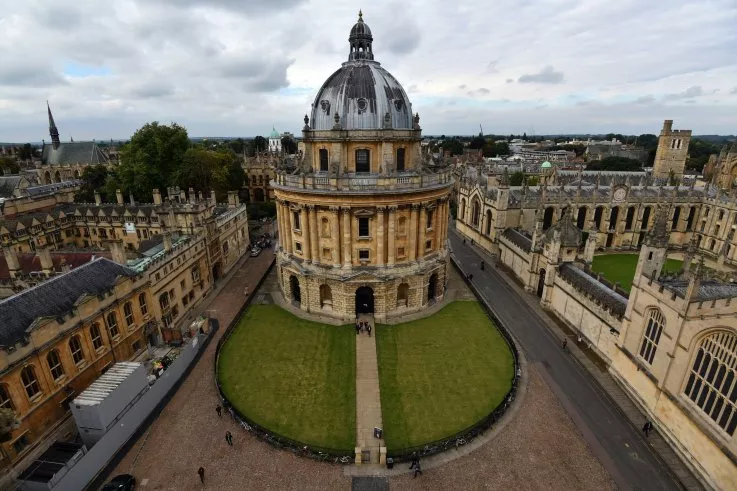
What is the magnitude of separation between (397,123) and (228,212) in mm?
26961

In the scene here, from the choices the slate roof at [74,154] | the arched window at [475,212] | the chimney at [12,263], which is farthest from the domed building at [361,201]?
the slate roof at [74,154]

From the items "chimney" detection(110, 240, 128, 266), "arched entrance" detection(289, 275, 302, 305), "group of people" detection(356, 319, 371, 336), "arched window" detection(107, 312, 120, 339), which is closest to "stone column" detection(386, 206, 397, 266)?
"group of people" detection(356, 319, 371, 336)

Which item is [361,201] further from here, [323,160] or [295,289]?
[295,289]

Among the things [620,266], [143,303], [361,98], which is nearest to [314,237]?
[361,98]

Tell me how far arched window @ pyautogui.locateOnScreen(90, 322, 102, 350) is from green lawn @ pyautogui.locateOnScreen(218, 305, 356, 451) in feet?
27.5

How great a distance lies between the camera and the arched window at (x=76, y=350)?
23.7 meters

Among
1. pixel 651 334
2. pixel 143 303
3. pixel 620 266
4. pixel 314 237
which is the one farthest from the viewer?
pixel 620 266

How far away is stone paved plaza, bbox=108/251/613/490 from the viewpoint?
65.8ft

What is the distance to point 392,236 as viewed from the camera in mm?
35250

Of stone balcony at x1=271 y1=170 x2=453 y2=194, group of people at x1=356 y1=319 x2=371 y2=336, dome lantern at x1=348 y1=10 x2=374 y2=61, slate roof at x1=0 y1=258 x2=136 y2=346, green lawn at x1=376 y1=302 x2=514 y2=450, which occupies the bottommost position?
green lawn at x1=376 y1=302 x2=514 y2=450

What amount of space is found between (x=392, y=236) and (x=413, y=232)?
90.4 inches

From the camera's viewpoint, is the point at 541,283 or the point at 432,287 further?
the point at 541,283

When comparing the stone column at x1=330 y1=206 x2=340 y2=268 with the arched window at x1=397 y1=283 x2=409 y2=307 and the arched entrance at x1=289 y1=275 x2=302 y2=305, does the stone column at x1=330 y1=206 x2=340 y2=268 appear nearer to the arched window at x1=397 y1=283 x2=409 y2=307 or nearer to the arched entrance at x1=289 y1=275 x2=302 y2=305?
the arched entrance at x1=289 y1=275 x2=302 y2=305

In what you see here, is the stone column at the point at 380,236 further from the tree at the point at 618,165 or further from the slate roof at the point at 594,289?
the tree at the point at 618,165
